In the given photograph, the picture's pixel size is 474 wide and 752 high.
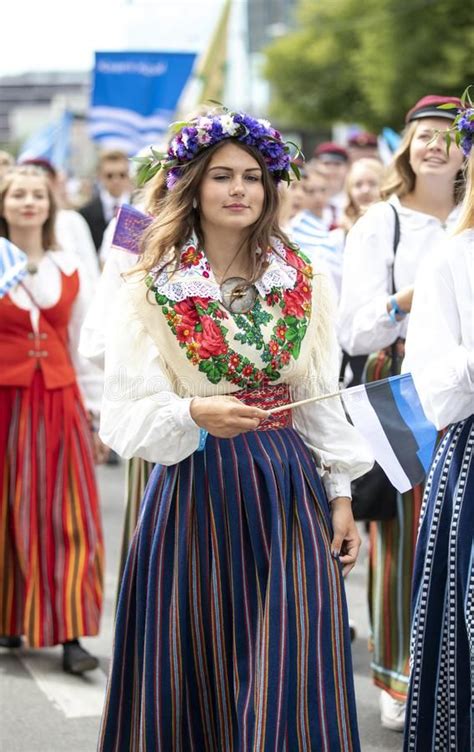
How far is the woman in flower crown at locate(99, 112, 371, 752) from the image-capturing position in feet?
12.0

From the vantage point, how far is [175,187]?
394cm

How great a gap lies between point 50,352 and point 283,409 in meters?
2.57

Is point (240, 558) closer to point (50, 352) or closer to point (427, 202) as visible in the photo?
point (427, 202)

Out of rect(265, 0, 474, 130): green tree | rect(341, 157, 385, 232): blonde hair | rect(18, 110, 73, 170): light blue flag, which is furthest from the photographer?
rect(265, 0, 474, 130): green tree

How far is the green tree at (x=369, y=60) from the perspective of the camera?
128 feet

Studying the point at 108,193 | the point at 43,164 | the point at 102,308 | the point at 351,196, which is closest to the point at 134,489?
the point at 102,308

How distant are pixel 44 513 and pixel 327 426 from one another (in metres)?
2.50

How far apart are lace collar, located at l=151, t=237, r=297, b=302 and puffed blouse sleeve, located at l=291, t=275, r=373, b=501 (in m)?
0.15

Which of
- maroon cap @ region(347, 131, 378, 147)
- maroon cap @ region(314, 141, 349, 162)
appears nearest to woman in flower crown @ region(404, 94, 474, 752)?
maroon cap @ region(347, 131, 378, 147)

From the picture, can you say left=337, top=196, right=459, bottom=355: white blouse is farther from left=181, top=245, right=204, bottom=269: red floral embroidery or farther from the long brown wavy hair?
left=181, top=245, right=204, bottom=269: red floral embroidery

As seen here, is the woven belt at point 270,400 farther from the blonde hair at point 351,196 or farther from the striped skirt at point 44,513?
the blonde hair at point 351,196

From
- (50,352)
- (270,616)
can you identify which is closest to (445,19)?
(50,352)

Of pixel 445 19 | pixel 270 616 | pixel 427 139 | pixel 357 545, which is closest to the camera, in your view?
pixel 270 616

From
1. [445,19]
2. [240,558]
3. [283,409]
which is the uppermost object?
[445,19]
